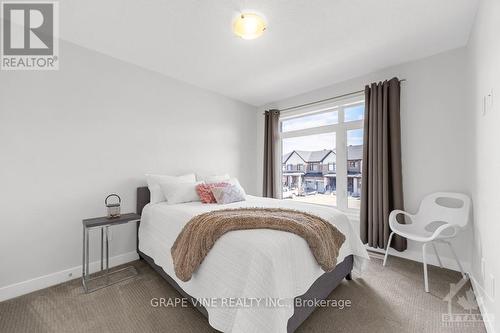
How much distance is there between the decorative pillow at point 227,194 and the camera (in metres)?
2.67

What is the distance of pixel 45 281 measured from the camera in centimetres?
209

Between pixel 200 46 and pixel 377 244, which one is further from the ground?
pixel 200 46

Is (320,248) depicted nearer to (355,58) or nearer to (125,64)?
(355,58)

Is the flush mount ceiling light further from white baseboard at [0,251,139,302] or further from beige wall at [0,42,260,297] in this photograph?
white baseboard at [0,251,139,302]

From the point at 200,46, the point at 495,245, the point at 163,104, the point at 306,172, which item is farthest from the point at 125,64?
the point at 495,245

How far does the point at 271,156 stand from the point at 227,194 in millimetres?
1660

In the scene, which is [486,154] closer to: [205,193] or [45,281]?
[205,193]

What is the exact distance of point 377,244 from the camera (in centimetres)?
277

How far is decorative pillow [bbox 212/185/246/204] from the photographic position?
2.67 meters

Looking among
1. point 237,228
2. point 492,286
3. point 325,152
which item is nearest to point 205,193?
point 237,228

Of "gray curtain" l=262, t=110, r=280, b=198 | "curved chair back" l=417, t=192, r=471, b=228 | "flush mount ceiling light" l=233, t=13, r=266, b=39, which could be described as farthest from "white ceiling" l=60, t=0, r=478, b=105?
"curved chair back" l=417, t=192, r=471, b=228

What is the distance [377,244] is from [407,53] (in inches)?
92.7

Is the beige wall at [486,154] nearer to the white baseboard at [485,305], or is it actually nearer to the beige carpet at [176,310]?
the white baseboard at [485,305]

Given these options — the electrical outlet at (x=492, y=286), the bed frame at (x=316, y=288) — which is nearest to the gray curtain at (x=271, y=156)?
the bed frame at (x=316, y=288)
